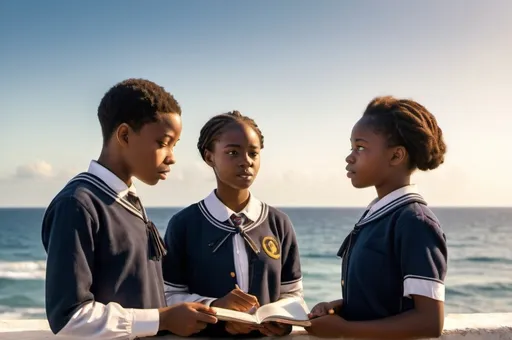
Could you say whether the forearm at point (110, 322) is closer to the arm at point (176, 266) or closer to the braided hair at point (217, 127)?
the arm at point (176, 266)

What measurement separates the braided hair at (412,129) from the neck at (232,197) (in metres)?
0.62


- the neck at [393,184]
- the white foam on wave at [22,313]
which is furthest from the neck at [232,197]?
the white foam on wave at [22,313]

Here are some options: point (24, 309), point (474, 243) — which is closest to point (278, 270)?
point (24, 309)

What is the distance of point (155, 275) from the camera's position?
84.7 inches

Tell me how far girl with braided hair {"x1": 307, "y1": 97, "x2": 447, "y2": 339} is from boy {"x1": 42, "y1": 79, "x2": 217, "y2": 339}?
0.51 m

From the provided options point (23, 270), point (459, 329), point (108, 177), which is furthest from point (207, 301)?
point (23, 270)

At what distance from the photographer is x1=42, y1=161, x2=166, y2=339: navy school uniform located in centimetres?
183

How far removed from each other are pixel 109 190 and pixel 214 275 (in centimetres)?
59

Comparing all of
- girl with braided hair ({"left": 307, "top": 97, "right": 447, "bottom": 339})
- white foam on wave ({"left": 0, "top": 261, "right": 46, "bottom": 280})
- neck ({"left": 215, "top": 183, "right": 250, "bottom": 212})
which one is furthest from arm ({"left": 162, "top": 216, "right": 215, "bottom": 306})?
white foam on wave ({"left": 0, "top": 261, "right": 46, "bottom": 280})

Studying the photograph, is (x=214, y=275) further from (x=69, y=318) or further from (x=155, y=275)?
(x=69, y=318)

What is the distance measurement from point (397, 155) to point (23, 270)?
843 inches

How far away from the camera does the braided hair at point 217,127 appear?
2643 mm

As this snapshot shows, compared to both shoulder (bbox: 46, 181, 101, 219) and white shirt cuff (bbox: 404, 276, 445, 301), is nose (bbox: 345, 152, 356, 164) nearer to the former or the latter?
white shirt cuff (bbox: 404, 276, 445, 301)

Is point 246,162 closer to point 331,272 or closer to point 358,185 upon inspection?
point 358,185
